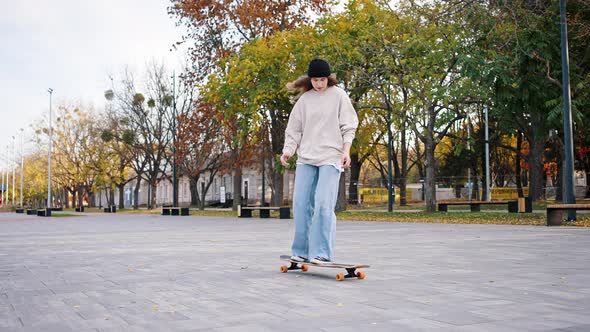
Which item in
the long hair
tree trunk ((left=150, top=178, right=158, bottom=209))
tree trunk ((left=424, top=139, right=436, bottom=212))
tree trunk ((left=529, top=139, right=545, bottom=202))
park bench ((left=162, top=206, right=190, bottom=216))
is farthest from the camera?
tree trunk ((left=150, top=178, right=158, bottom=209))

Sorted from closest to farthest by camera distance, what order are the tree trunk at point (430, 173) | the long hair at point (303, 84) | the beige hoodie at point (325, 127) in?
the beige hoodie at point (325, 127) → the long hair at point (303, 84) → the tree trunk at point (430, 173)

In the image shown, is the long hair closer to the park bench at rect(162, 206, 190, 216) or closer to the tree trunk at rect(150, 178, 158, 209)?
the park bench at rect(162, 206, 190, 216)

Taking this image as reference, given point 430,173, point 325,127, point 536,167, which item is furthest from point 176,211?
point 325,127

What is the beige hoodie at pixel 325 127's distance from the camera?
6.23 m

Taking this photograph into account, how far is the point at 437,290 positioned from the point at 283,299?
4.30 ft

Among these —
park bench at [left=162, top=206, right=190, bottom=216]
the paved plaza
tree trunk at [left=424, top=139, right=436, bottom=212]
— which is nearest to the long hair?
the paved plaza

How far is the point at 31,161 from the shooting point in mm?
70812

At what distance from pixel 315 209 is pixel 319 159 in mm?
516

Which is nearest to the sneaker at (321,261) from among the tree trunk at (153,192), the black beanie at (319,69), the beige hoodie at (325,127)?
the beige hoodie at (325,127)

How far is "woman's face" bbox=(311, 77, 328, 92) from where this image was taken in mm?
6320

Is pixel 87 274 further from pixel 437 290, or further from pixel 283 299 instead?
pixel 437 290

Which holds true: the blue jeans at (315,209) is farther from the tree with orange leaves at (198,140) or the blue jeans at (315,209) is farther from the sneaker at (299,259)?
the tree with orange leaves at (198,140)

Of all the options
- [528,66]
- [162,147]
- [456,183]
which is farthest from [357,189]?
[528,66]

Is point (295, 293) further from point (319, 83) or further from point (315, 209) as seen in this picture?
point (319, 83)
